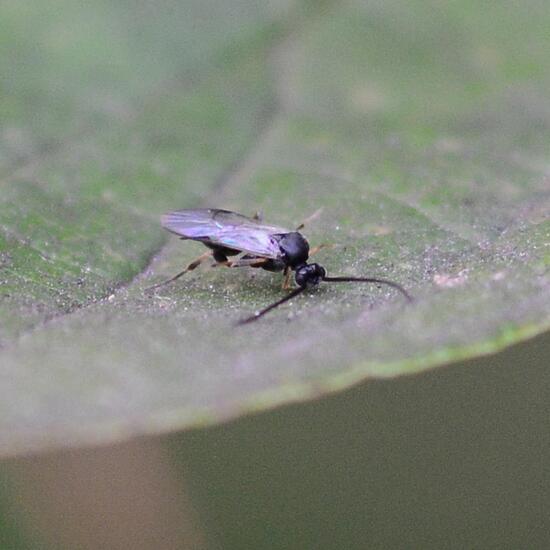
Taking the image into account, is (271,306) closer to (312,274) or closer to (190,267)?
(312,274)

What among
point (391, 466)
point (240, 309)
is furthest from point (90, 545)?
point (391, 466)

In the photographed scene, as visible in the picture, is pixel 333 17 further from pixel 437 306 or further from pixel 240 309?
pixel 437 306

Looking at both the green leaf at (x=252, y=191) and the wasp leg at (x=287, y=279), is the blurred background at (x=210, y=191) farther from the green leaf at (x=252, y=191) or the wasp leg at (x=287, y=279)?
the wasp leg at (x=287, y=279)

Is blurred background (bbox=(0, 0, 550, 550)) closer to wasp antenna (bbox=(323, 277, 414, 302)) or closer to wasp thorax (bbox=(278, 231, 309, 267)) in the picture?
wasp thorax (bbox=(278, 231, 309, 267))

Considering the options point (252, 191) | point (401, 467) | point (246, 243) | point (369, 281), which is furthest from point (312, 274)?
point (401, 467)

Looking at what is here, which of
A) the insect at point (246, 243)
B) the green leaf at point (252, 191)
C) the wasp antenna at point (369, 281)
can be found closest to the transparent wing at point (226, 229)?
the insect at point (246, 243)

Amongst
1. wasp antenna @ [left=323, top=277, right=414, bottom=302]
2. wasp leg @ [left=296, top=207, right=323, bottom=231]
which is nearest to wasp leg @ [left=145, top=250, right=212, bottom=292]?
wasp leg @ [left=296, top=207, right=323, bottom=231]

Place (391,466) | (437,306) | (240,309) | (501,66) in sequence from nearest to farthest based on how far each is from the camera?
(437,306)
(240,309)
(501,66)
(391,466)
